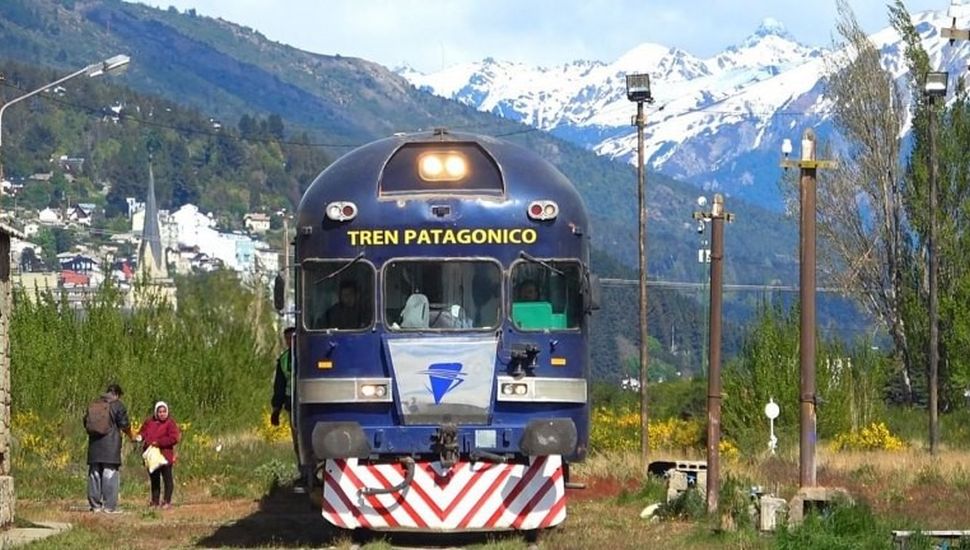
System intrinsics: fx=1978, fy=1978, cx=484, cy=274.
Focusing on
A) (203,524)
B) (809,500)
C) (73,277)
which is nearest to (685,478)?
(809,500)

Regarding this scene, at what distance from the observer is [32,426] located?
35.5 m

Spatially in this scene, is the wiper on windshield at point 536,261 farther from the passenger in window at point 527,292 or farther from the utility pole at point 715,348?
the utility pole at point 715,348

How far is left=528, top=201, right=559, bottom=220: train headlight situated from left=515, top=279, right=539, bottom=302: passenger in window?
0.59m

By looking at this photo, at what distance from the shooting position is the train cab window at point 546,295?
17984 millimetres

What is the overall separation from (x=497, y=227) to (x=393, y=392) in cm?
179

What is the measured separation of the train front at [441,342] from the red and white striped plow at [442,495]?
1cm

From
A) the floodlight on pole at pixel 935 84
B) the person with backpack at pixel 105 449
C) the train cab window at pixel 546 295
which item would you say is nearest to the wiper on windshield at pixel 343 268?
the train cab window at pixel 546 295

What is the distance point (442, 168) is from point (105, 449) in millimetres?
8129

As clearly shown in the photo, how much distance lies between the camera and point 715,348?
2216cm

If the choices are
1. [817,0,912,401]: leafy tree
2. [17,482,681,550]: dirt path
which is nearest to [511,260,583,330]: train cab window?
[17,482,681,550]: dirt path

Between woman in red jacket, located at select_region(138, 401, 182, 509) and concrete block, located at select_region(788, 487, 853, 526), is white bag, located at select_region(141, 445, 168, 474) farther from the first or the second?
concrete block, located at select_region(788, 487, 853, 526)

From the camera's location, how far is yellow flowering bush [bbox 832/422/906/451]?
135 feet

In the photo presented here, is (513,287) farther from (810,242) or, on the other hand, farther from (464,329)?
(810,242)

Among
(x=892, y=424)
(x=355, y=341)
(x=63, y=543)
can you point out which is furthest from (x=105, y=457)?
(x=892, y=424)
